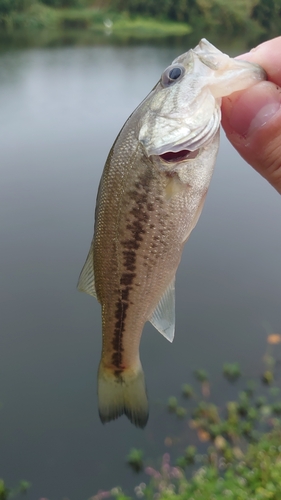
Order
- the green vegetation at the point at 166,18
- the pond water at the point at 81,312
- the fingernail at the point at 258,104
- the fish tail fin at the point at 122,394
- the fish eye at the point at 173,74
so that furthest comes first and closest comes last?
the green vegetation at the point at 166,18, the pond water at the point at 81,312, the fish tail fin at the point at 122,394, the fish eye at the point at 173,74, the fingernail at the point at 258,104

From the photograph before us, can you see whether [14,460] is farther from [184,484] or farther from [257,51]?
[257,51]

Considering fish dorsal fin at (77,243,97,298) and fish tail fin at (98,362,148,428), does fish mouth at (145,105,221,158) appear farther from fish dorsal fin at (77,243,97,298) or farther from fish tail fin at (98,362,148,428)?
fish tail fin at (98,362,148,428)

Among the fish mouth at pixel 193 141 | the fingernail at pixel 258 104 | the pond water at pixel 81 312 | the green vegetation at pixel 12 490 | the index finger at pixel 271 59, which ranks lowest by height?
the green vegetation at pixel 12 490

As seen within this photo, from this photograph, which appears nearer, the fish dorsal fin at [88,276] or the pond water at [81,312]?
the fish dorsal fin at [88,276]

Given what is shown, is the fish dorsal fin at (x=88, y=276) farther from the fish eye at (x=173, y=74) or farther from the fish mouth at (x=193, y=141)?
the fish eye at (x=173, y=74)

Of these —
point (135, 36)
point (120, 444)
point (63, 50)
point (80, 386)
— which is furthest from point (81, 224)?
point (135, 36)

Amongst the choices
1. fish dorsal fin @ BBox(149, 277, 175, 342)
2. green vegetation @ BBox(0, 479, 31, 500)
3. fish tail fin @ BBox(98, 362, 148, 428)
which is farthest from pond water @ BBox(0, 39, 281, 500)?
fish dorsal fin @ BBox(149, 277, 175, 342)

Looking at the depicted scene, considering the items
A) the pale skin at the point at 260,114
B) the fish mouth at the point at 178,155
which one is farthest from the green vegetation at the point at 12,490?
the pale skin at the point at 260,114
